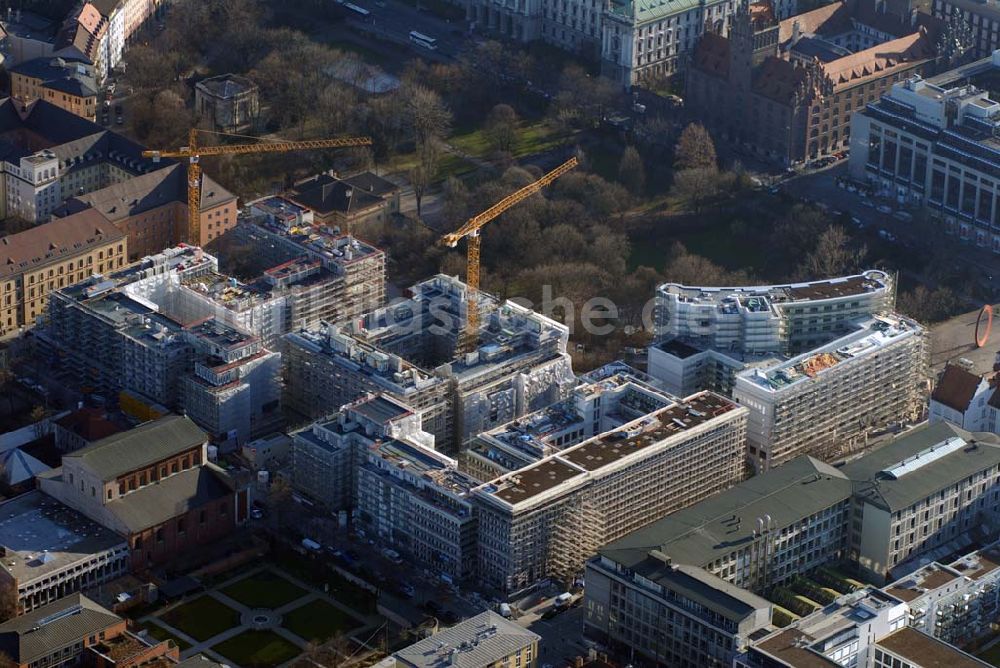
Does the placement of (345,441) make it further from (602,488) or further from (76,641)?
(76,641)

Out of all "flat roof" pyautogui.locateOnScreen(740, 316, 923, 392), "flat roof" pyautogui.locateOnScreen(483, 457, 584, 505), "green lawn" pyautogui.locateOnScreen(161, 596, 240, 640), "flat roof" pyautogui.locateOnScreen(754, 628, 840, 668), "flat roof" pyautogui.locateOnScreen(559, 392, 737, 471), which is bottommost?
"green lawn" pyautogui.locateOnScreen(161, 596, 240, 640)

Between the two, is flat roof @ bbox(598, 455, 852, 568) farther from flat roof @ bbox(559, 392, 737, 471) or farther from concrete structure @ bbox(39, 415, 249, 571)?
concrete structure @ bbox(39, 415, 249, 571)

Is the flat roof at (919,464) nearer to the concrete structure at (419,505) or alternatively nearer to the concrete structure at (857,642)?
the concrete structure at (857,642)

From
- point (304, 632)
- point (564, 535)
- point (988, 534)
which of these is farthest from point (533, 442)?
point (988, 534)

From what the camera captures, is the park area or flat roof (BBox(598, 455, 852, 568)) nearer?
flat roof (BBox(598, 455, 852, 568))

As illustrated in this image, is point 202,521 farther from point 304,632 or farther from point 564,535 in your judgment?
point 564,535

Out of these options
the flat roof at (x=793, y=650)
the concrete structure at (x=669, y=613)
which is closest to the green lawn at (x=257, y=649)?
the concrete structure at (x=669, y=613)

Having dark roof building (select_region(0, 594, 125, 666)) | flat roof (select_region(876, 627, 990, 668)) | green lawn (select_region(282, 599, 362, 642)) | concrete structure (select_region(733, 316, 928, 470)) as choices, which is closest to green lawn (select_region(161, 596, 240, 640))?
green lawn (select_region(282, 599, 362, 642))
